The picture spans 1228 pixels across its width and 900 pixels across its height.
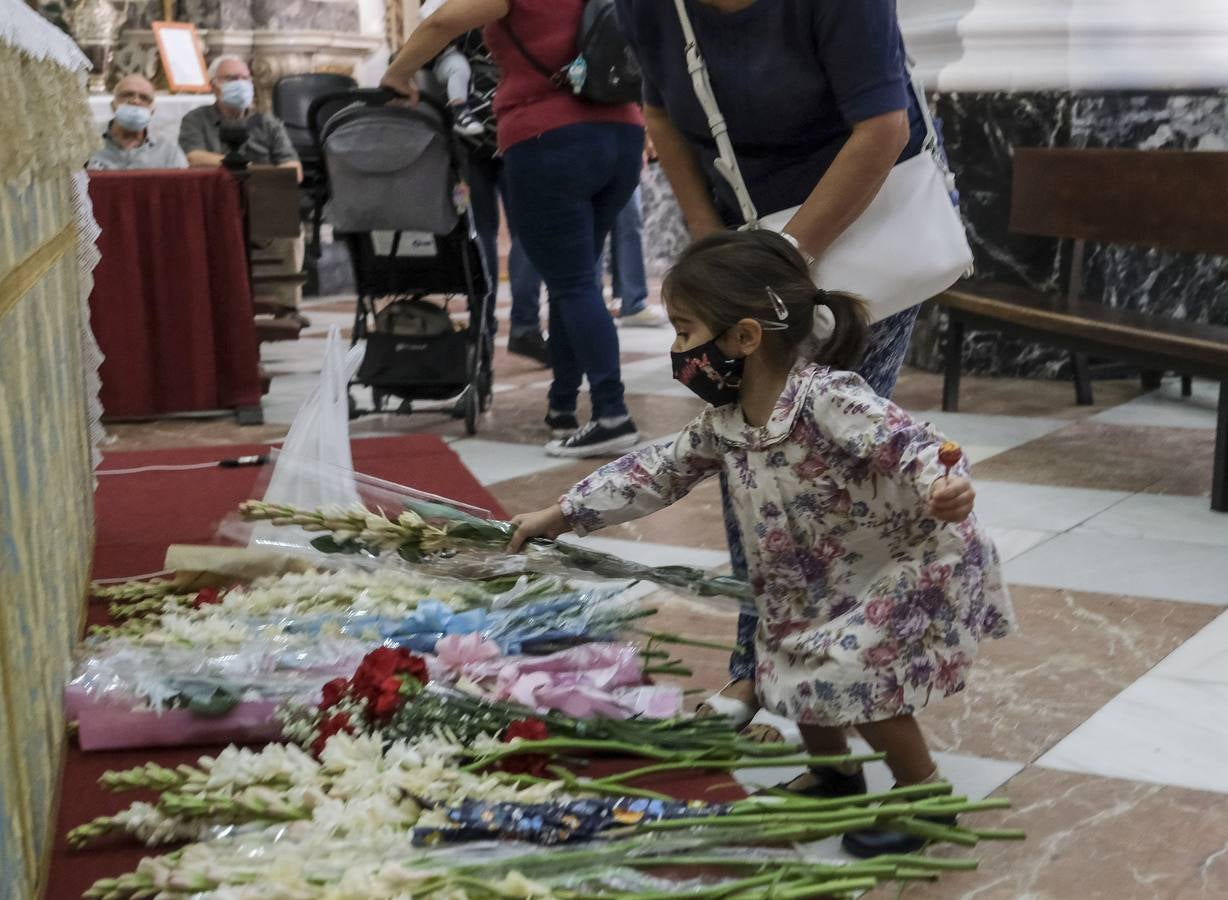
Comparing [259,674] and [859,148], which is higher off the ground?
[859,148]

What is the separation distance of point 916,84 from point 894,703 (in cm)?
107

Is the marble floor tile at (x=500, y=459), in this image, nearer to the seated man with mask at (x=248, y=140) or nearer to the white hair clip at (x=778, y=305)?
the white hair clip at (x=778, y=305)

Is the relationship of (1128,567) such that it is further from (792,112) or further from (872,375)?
(792,112)

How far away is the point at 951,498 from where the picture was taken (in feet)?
6.18

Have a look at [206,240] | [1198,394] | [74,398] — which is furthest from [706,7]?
[1198,394]

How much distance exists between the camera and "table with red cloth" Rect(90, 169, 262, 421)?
529 centimetres

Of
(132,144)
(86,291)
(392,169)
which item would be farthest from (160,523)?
(132,144)

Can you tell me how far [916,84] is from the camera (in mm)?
2514

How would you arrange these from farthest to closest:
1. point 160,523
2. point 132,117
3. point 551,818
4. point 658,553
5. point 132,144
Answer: point 132,144 < point 132,117 < point 160,523 < point 658,553 < point 551,818

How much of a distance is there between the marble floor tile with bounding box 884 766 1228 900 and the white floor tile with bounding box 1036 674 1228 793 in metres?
0.05

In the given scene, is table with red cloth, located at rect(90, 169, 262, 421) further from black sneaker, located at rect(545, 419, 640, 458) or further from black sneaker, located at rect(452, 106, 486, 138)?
black sneaker, located at rect(545, 419, 640, 458)

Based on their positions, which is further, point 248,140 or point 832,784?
point 248,140

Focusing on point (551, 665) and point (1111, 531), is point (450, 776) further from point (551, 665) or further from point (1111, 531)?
point (1111, 531)

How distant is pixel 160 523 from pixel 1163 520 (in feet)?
8.34
